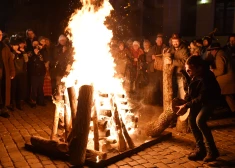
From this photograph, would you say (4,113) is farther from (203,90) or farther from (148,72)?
(203,90)

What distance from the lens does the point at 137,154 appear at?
626 cm

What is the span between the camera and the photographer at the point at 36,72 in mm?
10078

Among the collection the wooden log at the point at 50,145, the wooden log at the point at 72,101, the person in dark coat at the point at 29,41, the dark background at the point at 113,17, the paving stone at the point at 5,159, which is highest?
the dark background at the point at 113,17

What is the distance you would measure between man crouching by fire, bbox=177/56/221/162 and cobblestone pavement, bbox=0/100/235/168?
0.73 ft

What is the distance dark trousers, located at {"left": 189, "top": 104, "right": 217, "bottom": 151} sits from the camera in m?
5.80

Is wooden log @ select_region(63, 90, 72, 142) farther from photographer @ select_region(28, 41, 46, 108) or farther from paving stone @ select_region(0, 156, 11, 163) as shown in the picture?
photographer @ select_region(28, 41, 46, 108)

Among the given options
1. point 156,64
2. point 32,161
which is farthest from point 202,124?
point 156,64

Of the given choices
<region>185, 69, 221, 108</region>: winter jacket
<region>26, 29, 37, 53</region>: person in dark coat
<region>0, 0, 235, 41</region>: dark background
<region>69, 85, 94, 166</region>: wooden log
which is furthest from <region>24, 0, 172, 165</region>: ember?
<region>0, 0, 235, 41</region>: dark background

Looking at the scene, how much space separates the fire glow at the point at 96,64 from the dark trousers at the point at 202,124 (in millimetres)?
1485

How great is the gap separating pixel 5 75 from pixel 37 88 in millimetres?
1502

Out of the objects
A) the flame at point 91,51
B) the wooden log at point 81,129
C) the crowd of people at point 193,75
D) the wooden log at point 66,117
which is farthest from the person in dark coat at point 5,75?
the wooden log at point 81,129

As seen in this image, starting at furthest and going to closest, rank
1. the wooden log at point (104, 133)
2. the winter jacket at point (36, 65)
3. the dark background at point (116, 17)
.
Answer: the dark background at point (116, 17), the winter jacket at point (36, 65), the wooden log at point (104, 133)

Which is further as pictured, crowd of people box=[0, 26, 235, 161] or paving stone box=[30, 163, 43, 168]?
crowd of people box=[0, 26, 235, 161]

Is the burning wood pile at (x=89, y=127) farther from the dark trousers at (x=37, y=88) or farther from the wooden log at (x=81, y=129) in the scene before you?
the dark trousers at (x=37, y=88)
